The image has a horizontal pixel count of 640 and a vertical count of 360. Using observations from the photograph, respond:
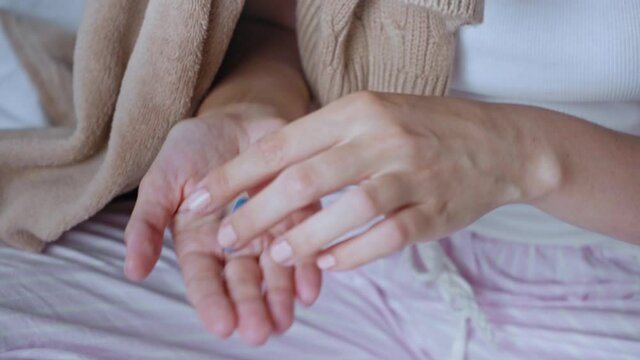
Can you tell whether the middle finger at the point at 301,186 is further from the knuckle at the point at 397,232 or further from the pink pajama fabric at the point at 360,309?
the pink pajama fabric at the point at 360,309

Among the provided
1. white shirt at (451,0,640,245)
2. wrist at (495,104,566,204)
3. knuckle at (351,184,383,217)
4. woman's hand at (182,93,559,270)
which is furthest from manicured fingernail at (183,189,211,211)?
white shirt at (451,0,640,245)

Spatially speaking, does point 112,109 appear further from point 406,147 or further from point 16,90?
point 406,147


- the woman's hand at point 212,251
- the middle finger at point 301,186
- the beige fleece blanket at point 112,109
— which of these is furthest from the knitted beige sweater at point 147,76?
the middle finger at point 301,186

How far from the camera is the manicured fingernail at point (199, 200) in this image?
21.9 inches

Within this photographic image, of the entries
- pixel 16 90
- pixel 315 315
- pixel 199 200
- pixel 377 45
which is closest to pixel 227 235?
pixel 199 200

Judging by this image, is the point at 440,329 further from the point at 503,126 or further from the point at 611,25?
the point at 611,25

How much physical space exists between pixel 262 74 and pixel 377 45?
0.43ft

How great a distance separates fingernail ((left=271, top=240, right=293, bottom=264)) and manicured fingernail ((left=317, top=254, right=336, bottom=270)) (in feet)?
0.06

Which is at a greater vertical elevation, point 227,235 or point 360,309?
point 227,235

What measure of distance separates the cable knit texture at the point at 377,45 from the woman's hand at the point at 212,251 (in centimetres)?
13

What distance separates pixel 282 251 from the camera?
52 centimetres

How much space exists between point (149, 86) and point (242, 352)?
9.9 inches

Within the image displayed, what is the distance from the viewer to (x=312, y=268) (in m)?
0.53

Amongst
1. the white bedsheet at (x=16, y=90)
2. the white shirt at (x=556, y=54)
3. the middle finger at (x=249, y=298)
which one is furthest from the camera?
the white bedsheet at (x=16, y=90)
